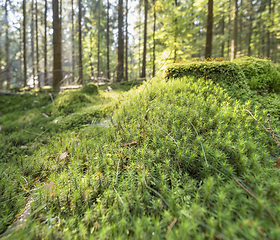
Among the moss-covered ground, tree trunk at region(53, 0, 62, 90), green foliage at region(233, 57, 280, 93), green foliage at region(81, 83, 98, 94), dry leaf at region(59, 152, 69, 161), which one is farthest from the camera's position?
tree trunk at region(53, 0, 62, 90)

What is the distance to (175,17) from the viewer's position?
37.2ft

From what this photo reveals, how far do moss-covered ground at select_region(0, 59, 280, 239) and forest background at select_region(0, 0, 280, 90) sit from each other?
1418 millimetres

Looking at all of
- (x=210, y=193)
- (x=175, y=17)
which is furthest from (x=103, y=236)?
(x=175, y=17)

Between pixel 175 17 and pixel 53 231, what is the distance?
1392cm

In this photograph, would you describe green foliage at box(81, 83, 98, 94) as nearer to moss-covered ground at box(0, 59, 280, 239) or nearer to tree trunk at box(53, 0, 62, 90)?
tree trunk at box(53, 0, 62, 90)

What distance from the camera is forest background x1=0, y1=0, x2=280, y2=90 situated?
30.6ft

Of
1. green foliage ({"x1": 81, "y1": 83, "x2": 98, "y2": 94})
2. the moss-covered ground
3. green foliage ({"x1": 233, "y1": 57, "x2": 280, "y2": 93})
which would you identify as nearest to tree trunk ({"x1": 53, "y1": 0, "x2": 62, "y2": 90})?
green foliage ({"x1": 81, "y1": 83, "x2": 98, "y2": 94})

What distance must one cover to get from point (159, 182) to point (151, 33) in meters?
17.6

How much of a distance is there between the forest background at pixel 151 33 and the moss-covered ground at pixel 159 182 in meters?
1.42

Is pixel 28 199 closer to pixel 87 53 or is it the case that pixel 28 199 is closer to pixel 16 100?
pixel 16 100

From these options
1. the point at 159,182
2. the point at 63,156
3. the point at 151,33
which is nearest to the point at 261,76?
the point at 159,182

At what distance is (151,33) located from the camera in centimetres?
1589

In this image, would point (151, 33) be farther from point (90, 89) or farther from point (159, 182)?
point (159, 182)

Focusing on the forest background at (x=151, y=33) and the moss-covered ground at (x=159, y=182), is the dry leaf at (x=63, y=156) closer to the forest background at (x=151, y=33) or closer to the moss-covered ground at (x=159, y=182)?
the moss-covered ground at (x=159, y=182)
